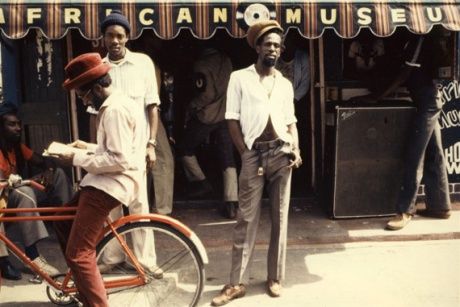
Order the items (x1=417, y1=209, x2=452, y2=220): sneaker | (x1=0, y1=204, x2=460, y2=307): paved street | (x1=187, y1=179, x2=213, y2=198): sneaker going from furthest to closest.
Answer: (x1=187, y1=179, x2=213, y2=198): sneaker, (x1=417, y1=209, x2=452, y2=220): sneaker, (x1=0, y1=204, x2=460, y2=307): paved street

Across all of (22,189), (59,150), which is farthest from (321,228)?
(59,150)

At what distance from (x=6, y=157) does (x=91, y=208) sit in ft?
6.06

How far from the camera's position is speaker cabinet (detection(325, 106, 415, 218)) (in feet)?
19.7

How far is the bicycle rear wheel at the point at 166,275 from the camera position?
3.85m

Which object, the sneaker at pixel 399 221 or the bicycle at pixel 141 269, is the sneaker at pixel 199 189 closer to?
the sneaker at pixel 399 221

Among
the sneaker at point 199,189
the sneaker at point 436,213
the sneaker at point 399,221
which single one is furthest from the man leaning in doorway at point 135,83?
the sneaker at point 436,213

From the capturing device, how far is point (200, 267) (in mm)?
3900

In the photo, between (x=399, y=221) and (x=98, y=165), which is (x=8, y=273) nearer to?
(x=98, y=165)

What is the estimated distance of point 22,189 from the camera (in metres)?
4.64

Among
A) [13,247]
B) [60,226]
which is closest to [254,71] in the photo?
[60,226]

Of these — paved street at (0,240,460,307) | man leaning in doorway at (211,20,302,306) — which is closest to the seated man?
paved street at (0,240,460,307)

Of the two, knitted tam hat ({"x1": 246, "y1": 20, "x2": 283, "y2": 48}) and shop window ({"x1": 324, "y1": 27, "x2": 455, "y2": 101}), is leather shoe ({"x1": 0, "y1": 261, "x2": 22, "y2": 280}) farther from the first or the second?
shop window ({"x1": 324, "y1": 27, "x2": 455, "y2": 101})

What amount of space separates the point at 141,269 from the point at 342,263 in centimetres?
211

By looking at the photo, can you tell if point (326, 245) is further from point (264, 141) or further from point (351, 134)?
point (264, 141)
